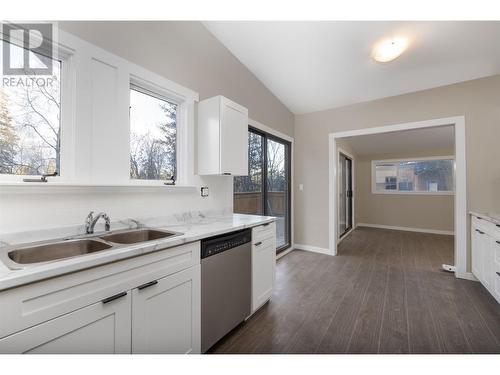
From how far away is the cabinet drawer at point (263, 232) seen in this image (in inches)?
78.9

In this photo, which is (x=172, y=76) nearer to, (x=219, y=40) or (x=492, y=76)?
(x=219, y=40)

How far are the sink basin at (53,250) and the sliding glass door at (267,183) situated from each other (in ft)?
5.81

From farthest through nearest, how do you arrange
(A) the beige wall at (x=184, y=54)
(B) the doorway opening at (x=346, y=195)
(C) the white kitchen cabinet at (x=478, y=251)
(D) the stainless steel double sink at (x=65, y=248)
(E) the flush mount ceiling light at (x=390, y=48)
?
(B) the doorway opening at (x=346, y=195)
(C) the white kitchen cabinet at (x=478, y=251)
(E) the flush mount ceiling light at (x=390, y=48)
(A) the beige wall at (x=184, y=54)
(D) the stainless steel double sink at (x=65, y=248)

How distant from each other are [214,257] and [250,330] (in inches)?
30.2

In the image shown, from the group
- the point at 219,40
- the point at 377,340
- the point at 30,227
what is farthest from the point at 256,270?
the point at 219,40

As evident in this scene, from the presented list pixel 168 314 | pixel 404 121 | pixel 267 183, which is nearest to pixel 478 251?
pixel 404 121

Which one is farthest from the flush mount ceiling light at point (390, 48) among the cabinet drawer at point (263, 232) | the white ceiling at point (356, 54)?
the cabinet drawer at point (263, 232)

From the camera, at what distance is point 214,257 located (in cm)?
160

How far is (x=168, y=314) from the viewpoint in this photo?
1298mm

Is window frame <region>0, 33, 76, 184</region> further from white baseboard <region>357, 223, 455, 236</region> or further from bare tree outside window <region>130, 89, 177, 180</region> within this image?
white baseboard <region>357, 223, 455, 236</region>

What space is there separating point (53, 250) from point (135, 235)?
469 mm

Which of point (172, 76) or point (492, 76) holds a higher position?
point (492, 76)

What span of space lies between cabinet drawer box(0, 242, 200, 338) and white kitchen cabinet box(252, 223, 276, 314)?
2.80ft

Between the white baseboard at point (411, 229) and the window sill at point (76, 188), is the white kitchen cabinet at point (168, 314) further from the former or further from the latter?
the white baseboard at point (411, 229)
